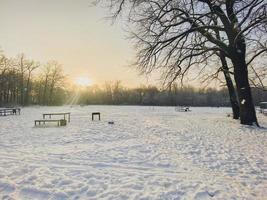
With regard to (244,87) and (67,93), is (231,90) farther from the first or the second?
(67,93)

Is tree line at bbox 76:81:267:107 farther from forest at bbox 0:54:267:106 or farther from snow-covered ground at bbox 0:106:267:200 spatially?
snow-covered ground at bbox 0:106:267:200

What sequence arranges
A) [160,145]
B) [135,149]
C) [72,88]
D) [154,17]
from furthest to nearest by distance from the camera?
[72,88]
[154,17]
[160,145]
[135,149]

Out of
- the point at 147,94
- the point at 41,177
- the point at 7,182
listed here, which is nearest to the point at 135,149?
the point at 41,177

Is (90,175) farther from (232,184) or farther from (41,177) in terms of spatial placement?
(232,184)

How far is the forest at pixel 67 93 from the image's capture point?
60.2 metres

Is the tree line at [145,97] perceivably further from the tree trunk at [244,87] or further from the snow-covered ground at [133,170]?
the snow-covered ground at [133,170]

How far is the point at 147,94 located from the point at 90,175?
86.6 meters

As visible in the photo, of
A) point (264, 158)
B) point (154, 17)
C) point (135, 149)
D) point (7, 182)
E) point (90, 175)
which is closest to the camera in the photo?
point (7, 182)

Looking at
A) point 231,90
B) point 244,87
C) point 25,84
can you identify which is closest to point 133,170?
point 244,87

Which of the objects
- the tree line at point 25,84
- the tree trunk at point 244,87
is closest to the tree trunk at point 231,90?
the tree trunk at point 244,87

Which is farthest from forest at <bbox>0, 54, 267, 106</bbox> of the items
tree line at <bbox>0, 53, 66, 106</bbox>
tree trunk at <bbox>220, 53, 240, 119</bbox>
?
tree trunk at <bbox>220, 53, 240, 119</bbox>

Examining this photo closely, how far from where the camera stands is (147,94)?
301 feet

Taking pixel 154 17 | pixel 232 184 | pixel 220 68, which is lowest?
pixel 232 184

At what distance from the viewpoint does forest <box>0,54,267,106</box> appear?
60.2 metres
